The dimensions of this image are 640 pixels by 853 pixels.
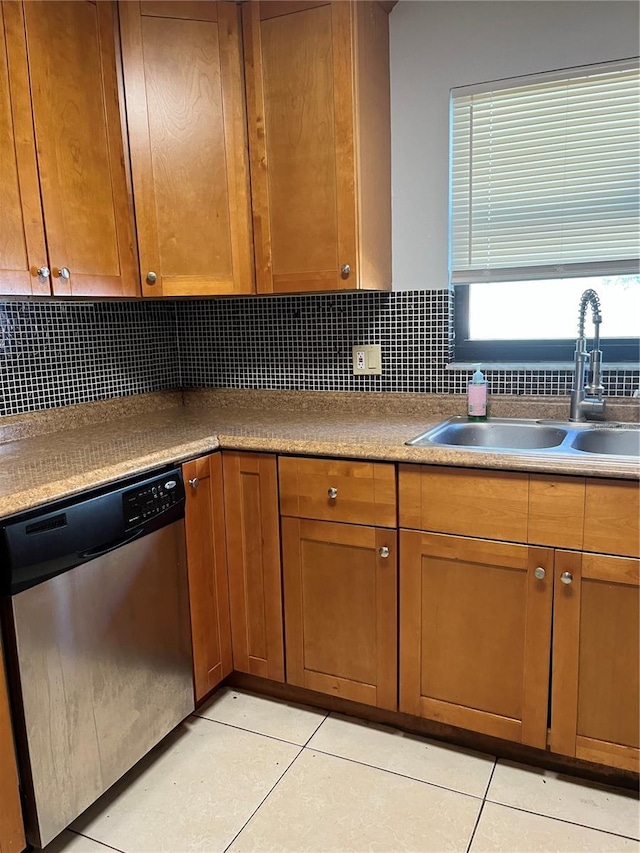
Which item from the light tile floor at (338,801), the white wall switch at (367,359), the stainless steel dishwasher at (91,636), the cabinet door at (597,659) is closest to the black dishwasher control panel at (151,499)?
the stainless steel dishwasher at (91,636)

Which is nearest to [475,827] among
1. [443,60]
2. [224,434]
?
[224,434]

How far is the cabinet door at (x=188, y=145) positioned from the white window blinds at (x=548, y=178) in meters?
0.76

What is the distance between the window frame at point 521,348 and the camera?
6.66 ft

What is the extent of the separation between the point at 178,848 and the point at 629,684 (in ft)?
3.91

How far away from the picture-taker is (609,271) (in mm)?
1975

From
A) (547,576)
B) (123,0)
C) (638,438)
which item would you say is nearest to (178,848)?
(547,576)

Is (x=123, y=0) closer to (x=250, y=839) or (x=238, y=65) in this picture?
(x=238, y=65)

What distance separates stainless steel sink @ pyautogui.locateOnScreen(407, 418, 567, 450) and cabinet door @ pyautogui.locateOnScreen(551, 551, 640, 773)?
20.3 inches

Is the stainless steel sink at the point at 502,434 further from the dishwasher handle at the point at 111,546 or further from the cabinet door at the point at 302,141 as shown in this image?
the dishwasher handle at the point at 111,546

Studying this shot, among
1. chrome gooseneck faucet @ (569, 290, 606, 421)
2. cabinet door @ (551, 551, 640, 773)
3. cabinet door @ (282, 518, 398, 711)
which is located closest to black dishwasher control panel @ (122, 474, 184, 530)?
cabinet door @ (282, 518, 398, 711)

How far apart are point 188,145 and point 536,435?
1.49 meters

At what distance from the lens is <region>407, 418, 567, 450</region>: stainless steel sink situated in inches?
77.1

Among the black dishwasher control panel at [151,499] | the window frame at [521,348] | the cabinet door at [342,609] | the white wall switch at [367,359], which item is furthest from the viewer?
the white wall switch at [367,359]

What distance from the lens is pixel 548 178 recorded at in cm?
201
